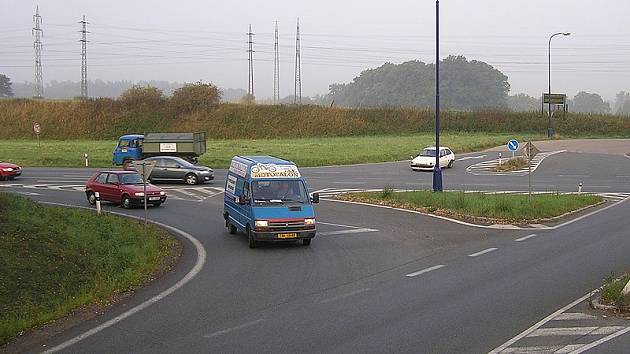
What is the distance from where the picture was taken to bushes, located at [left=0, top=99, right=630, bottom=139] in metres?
91.8

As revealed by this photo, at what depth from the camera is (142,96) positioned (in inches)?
4001

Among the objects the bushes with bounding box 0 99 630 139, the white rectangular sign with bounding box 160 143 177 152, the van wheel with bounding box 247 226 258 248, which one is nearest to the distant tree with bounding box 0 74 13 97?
the bushes with bounding box 0 99 630 139

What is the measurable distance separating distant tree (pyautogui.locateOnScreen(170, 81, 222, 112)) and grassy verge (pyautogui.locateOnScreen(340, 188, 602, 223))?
73564 millimetres

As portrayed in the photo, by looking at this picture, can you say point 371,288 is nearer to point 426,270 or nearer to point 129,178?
point 426,270

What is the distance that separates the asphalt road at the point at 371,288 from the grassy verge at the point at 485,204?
4.57 feet

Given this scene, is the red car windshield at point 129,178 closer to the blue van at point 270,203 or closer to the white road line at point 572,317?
the blue van at point 270,203

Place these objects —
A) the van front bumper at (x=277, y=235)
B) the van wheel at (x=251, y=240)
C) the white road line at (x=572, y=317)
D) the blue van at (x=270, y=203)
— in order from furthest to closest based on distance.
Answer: the van wheel at (x=251, y=240), the blue van at (x=270, y=203), the van front bumper at (x=277, y=235), the white road line at (x=572, y=317)

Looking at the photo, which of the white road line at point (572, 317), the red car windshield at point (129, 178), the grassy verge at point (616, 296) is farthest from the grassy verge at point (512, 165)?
the white road line at point (572, 317)

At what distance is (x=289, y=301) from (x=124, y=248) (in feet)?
20.7

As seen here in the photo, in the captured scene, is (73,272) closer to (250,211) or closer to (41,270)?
(41,270)

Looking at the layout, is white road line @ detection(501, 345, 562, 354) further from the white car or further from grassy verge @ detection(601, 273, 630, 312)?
the white car

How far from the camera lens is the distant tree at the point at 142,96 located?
101 meters

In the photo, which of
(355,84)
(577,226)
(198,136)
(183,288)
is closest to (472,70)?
(355,84)

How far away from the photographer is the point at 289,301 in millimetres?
12266
